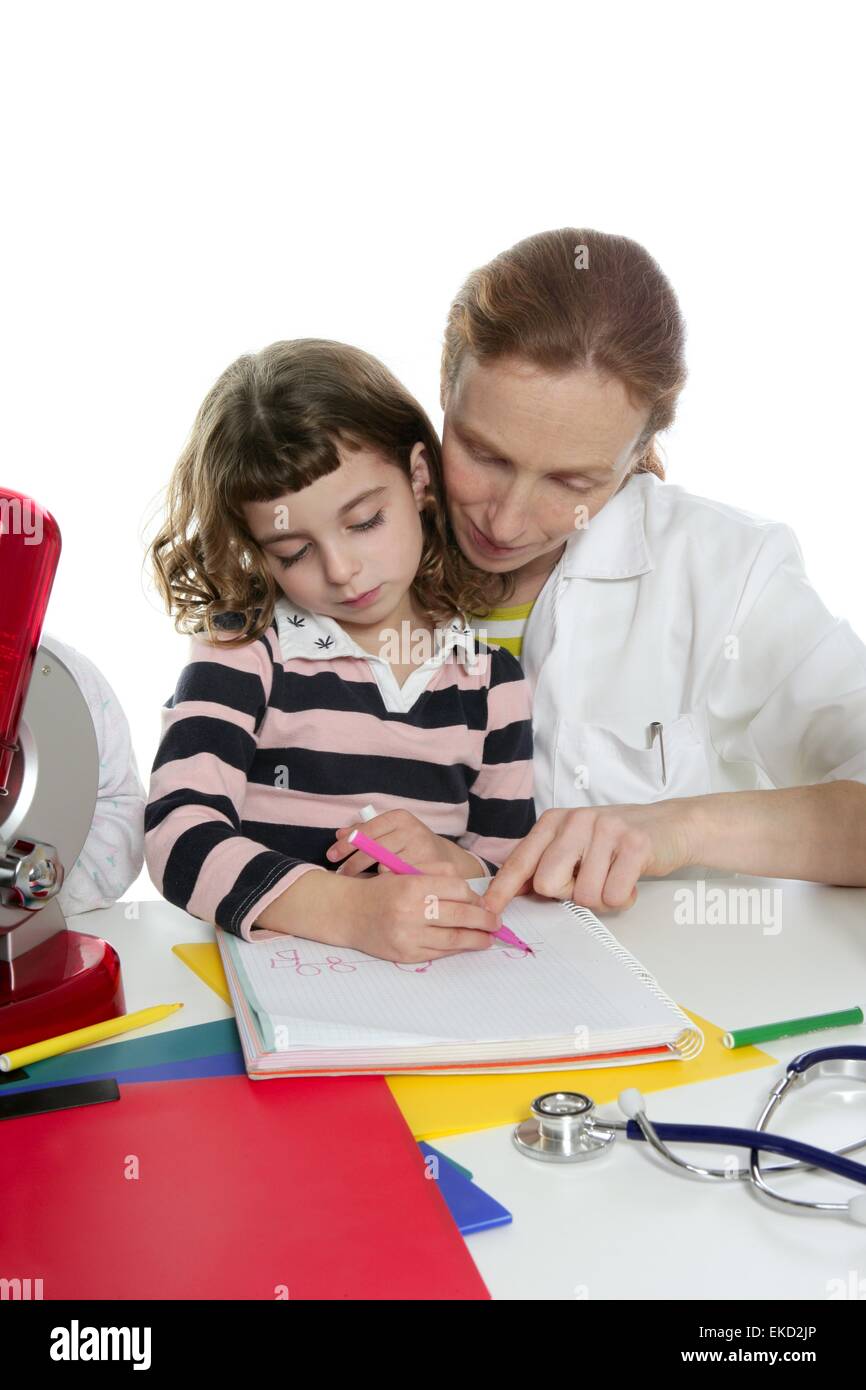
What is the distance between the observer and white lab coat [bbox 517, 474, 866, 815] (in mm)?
1378

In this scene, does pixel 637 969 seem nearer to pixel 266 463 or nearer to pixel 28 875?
pixel 28 875

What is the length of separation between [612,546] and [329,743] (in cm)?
41

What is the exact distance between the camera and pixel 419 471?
130 centimetres

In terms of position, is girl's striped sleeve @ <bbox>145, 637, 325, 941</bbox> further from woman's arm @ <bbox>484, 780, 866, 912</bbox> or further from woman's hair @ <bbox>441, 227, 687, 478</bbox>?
woman's hair @ <bbox>441, 227, 687, 478</bbox>

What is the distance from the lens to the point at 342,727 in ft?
4.14

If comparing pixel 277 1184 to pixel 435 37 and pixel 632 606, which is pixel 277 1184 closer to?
pixel 632 606

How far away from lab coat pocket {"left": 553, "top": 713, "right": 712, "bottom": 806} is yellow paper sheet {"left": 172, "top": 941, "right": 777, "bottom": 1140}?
0.57 metres

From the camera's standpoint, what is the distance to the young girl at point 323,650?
1160mm

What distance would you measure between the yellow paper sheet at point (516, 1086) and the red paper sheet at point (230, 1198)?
0.02 m

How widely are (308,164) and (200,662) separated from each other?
5.79ft

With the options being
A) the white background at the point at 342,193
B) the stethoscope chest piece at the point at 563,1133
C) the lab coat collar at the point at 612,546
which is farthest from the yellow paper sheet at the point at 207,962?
the white background at the point at 342,193

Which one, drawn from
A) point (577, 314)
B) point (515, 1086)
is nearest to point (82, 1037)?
point (515, 1086)

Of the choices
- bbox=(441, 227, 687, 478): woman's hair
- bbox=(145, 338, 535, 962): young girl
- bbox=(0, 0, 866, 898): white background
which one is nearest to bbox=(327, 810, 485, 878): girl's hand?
bbox=(145, 338, 535, 962): young girl
